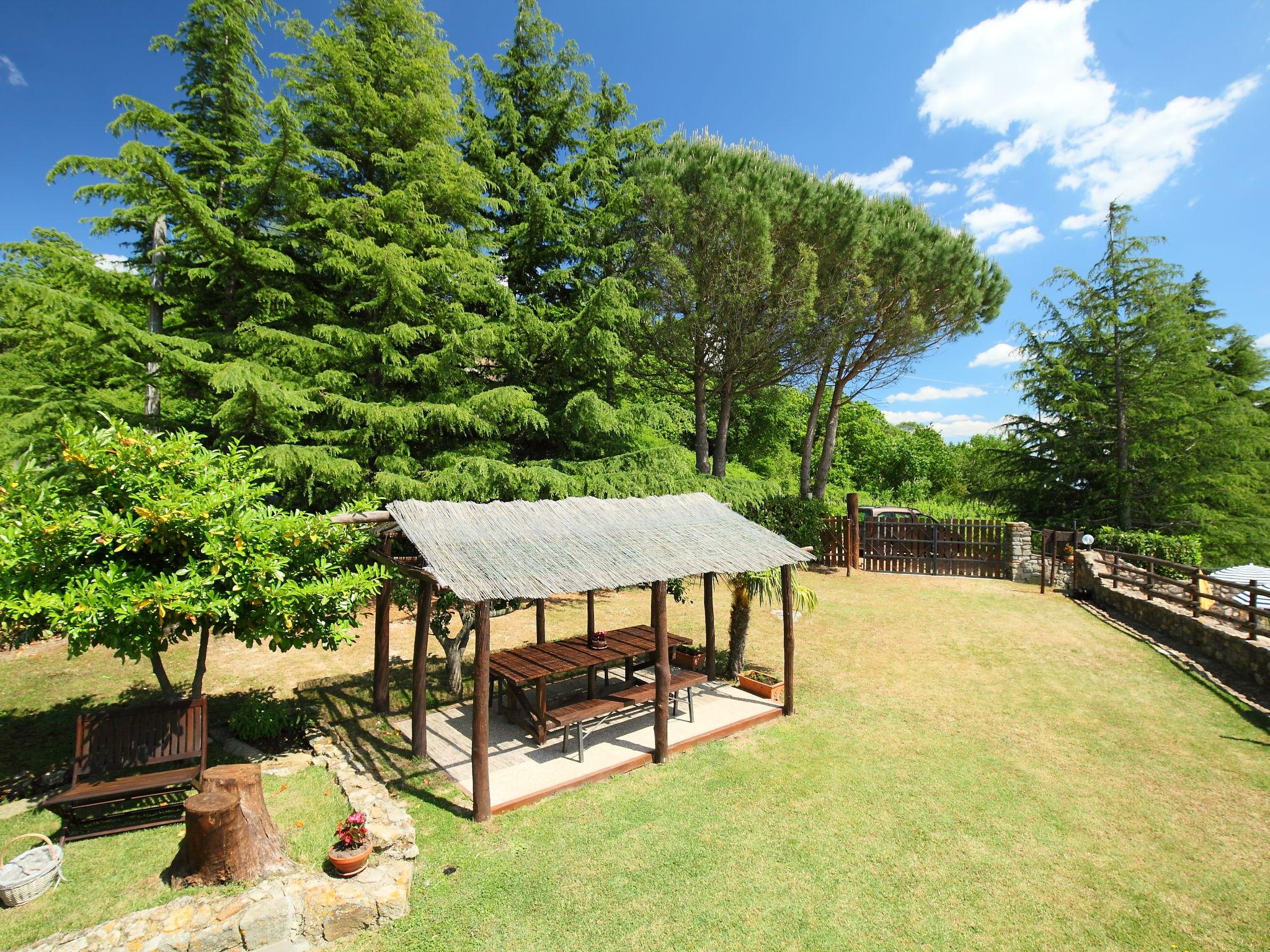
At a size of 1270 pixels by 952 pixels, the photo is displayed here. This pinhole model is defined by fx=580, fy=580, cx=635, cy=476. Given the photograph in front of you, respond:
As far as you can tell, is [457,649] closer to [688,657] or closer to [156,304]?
[688,657]

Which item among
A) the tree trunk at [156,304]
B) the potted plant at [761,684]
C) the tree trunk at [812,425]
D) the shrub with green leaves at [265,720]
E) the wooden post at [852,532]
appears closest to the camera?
the shrub with green leaves at [265,720]

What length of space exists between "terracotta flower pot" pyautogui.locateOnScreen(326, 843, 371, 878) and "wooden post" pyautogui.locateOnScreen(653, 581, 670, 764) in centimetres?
299

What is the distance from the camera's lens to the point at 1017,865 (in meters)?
4.59

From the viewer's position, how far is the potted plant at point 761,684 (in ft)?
26.0

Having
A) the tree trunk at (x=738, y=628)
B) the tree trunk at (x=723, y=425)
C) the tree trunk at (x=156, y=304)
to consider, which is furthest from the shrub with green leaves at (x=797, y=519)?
the tree trunk at (x=156, y=304)

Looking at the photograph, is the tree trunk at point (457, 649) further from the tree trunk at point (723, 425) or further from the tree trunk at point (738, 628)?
the tree trunk at point (723, 425)

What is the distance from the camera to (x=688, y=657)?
8.62 metres

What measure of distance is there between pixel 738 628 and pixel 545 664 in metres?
3.03

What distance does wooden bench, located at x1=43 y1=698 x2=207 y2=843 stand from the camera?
4730 mm

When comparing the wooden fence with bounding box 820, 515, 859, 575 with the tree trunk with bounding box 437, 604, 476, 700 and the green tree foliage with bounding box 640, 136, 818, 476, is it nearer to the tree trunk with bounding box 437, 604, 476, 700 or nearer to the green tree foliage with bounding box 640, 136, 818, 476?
the green tree foliage with bounding box 640, 136, 818, 476

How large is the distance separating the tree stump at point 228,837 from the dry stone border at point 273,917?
0.92 ft

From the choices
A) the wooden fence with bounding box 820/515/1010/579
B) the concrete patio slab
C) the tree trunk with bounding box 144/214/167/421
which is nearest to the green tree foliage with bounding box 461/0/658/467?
the tree trunk with bounding box 144/214/167/421

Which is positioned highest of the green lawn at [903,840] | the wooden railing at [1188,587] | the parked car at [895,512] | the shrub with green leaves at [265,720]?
the parked car at [895,512]

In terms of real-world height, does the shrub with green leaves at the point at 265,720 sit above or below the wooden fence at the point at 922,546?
below
